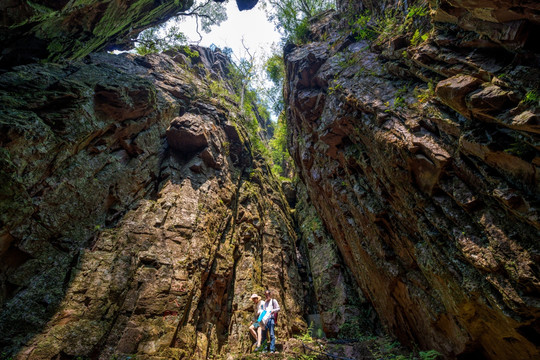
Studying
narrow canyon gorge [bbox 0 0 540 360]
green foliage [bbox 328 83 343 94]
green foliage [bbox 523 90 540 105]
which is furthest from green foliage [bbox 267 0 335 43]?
green foliage [bbox 523 90 540 105]

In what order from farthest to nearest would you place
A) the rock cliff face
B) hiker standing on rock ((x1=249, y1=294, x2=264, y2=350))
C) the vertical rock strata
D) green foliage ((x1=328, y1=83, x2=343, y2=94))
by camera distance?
green foliage ((x1=328, y1=83, x2=343, y2=94))
hiker standing on rock ((x1=249, y1=294, x2=264, y2=350))
the vertical rock strata
the rock cliff face

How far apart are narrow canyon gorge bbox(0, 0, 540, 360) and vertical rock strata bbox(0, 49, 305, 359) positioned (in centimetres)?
6

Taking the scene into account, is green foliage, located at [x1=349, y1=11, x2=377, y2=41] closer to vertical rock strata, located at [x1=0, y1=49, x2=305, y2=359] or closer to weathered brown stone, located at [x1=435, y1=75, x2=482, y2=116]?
weathered brown stone, located at [x1=435, y1=75, x2=482, y2=116]

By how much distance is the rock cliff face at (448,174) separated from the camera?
4.19 meters

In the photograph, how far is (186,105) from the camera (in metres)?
16.4

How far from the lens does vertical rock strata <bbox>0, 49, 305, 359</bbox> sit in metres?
6.86

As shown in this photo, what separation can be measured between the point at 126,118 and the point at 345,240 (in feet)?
39.7

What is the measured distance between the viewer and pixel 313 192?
1448cm

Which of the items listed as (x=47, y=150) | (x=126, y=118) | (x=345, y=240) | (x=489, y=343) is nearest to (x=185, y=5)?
(x=126, y=118)

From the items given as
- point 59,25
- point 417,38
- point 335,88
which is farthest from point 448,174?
point 59,25

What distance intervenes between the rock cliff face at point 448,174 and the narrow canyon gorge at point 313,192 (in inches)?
1.6

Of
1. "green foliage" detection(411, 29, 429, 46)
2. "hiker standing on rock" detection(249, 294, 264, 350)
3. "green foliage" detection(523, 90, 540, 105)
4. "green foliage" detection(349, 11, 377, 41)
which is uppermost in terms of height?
"green foliage" detection(349, 11, 377, 41)

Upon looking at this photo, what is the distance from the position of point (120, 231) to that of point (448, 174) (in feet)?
36.0

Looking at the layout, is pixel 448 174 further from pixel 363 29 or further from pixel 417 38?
pixel 363 29
